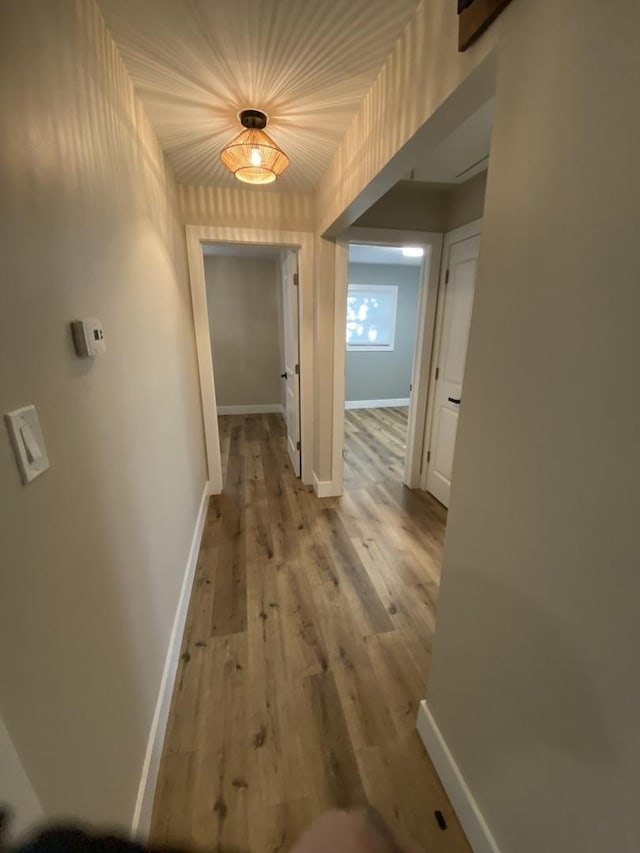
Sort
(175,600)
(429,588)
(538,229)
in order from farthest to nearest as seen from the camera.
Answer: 1. (429,588)
2. (175,600)
3. (538,229)

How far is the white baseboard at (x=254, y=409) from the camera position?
542 centimetres

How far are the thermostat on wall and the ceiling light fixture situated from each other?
3.93 feet

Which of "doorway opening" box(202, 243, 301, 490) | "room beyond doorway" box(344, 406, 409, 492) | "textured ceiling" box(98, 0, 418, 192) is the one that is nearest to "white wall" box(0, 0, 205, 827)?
"textured ceiling" box(98, 0, 418, 192)

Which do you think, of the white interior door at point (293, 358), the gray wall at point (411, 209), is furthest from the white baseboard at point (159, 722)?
the gray wall at point (411, 209)

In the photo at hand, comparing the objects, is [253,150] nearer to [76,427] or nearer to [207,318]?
[207,318]

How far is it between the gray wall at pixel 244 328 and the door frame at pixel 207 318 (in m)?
2.56

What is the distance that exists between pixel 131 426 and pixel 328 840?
1.11 meters

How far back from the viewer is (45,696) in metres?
0.59

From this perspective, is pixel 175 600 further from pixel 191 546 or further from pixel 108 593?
pixel 108 593

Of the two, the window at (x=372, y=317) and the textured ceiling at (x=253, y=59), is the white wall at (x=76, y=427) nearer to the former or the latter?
the textured ceiling at (x=253, y=59)

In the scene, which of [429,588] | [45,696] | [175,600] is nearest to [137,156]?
[45,696]

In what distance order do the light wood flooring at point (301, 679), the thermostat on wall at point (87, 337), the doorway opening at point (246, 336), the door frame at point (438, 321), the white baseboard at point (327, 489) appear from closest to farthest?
the thermostat on wall at point (87, 337), the light wood flooring at point (301, 679), the door frame at point (438, 321), the white baseboard at point (327, 489), the doorway opening at point (246, 336)

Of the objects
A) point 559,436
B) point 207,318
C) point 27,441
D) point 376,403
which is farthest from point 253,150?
point 376,403

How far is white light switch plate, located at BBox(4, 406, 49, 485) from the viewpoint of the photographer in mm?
562
